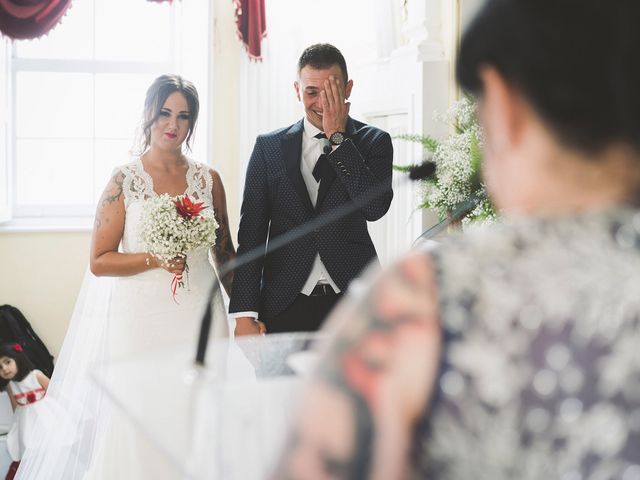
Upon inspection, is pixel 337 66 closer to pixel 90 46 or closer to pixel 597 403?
pixel 597 403

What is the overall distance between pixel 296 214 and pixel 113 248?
2.69 ft

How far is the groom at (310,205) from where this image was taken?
2680 mm

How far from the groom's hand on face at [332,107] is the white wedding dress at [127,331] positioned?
28.7 inches

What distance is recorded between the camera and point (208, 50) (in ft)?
17.1

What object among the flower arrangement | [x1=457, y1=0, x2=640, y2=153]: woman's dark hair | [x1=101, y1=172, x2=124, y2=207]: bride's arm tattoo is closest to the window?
[x1=101, y1=172, x2=124, y2=207]: bride's arm tattoo

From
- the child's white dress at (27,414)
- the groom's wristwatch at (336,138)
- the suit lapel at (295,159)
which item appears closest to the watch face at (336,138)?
the groom's wristwatch at (336,138)

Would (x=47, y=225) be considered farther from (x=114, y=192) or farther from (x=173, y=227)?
(x=173, y=227)

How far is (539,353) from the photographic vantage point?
58 cm

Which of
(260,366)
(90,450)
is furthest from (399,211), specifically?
(260,366)

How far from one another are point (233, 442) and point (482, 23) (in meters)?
0.40

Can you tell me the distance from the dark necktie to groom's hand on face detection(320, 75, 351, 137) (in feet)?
0.17

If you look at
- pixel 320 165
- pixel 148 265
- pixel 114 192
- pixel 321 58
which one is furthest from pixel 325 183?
pixel 114 192

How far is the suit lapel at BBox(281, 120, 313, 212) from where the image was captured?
270cm

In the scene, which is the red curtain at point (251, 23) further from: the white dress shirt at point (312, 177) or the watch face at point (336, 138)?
the watch face at point (336, 138)
